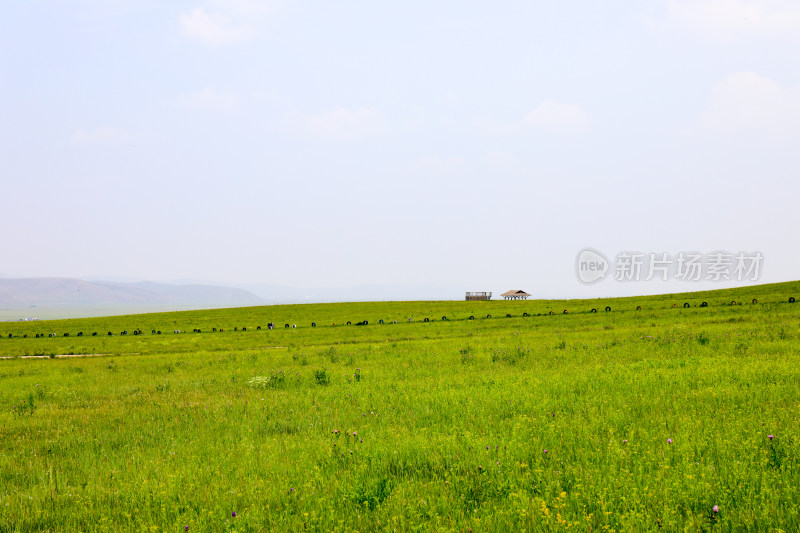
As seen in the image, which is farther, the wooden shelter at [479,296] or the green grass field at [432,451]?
the wooden shelter at [479,296]

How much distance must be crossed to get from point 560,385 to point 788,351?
29.4ft

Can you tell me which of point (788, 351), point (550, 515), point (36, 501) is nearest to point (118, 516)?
point (36, 501)

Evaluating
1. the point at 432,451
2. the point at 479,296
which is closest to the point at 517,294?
the point at 479,296

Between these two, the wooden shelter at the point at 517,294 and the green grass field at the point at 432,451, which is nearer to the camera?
the green grass field at the point at 432,451

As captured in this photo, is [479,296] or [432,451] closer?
[432,451]

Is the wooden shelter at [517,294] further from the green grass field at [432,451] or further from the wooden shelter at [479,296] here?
the green grass field at [432,451]

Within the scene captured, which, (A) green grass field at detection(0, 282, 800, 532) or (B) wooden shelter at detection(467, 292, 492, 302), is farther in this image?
(B) wooden shelter at detection(467, 292, 492, 302)

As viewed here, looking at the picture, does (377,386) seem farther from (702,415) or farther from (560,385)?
(702,415)

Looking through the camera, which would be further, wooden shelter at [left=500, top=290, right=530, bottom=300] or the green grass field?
wooden shelter at [left=500, top=290, right=530, bottom=300]

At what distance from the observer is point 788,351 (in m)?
13.9

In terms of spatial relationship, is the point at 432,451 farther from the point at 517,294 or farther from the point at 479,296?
the point at 517,294

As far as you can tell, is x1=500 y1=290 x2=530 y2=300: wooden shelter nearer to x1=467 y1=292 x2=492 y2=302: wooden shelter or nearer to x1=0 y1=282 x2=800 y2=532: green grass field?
x1=467 y1=292 x2=492 y2=302: wooden shelter

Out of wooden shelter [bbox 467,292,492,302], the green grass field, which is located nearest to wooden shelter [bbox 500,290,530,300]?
wooden shelter [bbox 467,292,492,302]

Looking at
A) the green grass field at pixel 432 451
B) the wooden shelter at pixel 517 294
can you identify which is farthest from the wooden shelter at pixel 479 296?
the green grass field at pixel 432 451
